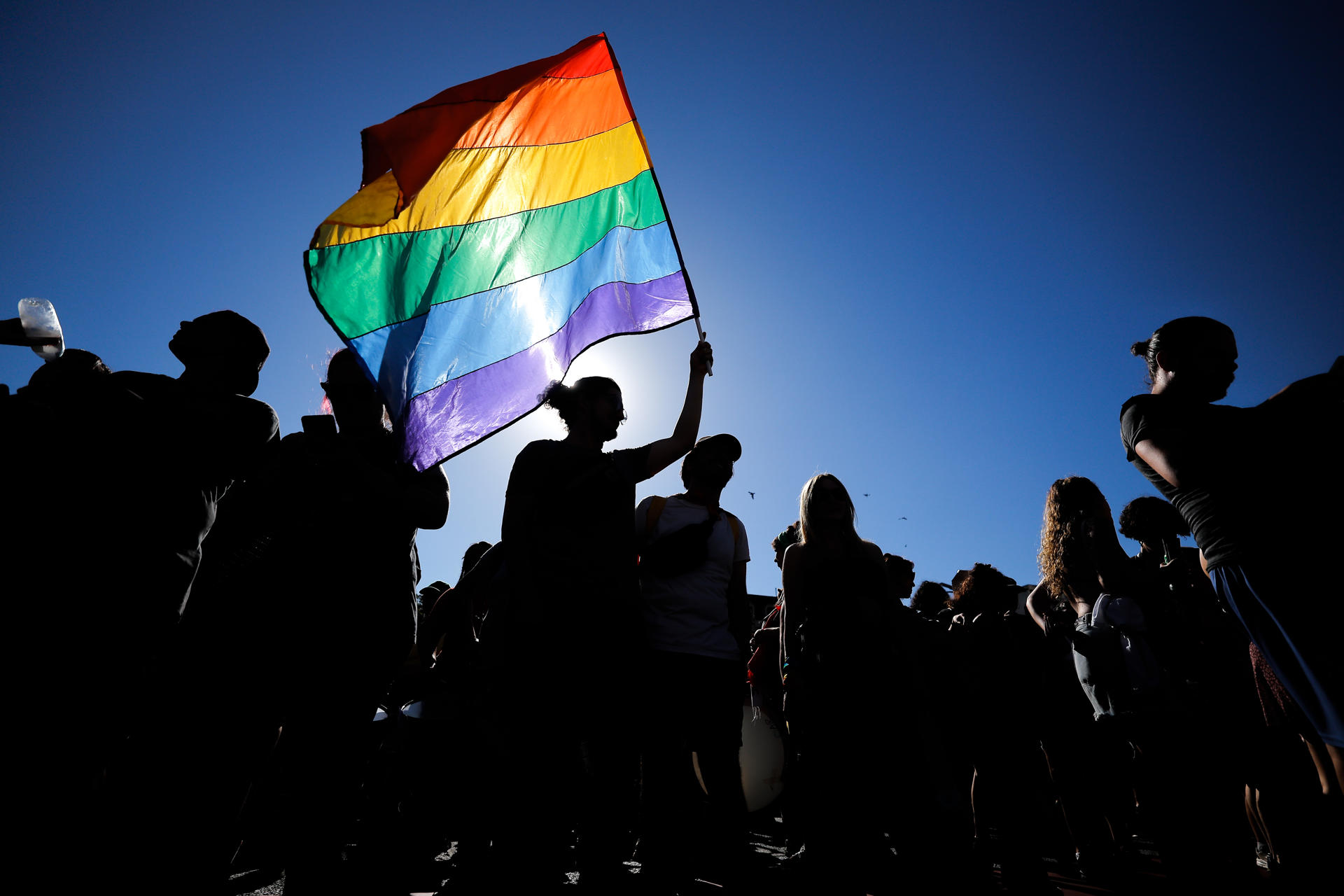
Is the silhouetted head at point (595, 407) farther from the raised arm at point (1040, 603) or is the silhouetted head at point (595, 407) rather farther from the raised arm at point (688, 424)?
the raised arm at point (1040, 603)

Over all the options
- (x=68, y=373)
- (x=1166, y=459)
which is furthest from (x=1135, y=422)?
(x=68, y=373)

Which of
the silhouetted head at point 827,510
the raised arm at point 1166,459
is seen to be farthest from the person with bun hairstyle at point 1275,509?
the silhouetted head at point 827,510

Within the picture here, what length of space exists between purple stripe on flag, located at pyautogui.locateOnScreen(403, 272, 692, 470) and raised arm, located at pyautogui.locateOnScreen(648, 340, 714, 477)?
0.41 metres

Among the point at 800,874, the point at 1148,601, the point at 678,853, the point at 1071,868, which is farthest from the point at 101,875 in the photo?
the point at 1071,868

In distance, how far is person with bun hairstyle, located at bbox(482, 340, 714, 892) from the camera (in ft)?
6.48

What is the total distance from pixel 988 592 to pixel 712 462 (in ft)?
9.45

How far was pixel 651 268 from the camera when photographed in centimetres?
337

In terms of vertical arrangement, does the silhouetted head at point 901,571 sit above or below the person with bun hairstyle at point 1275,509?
above

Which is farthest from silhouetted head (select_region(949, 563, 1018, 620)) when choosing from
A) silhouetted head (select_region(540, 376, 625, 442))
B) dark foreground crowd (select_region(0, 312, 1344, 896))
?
silhouetted head (select_region(540, 376, 625, 442))

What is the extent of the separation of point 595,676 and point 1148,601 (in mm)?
2861

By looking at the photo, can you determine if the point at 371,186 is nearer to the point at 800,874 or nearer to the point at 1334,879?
the point at 800,874

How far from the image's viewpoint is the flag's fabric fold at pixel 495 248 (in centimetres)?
261

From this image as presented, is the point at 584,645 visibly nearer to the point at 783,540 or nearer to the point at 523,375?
the point at 523,375

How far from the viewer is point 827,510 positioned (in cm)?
320
